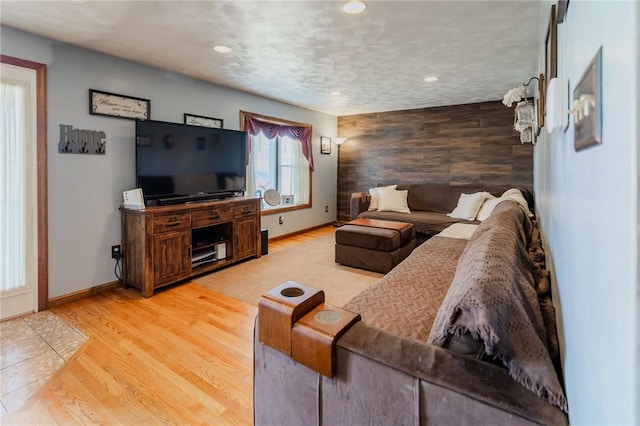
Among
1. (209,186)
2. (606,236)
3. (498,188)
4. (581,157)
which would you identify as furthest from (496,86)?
(606,236)

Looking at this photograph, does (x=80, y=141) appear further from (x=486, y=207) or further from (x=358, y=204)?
(x=486, y=207)

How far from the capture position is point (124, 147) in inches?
128

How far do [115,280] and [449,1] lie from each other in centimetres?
365

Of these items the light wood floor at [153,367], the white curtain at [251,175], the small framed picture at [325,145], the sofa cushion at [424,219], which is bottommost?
the light wood floor at [153,367]

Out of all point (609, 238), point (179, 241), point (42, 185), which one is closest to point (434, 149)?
point (179, 241)

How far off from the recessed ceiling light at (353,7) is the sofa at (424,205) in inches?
125

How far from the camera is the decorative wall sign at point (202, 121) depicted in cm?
383

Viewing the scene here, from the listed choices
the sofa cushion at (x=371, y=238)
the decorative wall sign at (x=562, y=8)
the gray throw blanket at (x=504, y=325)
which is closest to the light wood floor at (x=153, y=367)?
the gray throw blanket at (x=504, y=325)

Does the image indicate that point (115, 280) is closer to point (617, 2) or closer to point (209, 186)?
point (209, 186)

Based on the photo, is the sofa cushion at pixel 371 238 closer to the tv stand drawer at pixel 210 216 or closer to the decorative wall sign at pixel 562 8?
the tv stand drawer at pixel 210 216

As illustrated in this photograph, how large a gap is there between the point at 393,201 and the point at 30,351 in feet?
14.9

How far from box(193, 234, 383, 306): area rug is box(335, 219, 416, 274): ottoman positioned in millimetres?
111

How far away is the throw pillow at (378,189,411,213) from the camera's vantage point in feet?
17.4

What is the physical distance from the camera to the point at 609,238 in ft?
1.52
